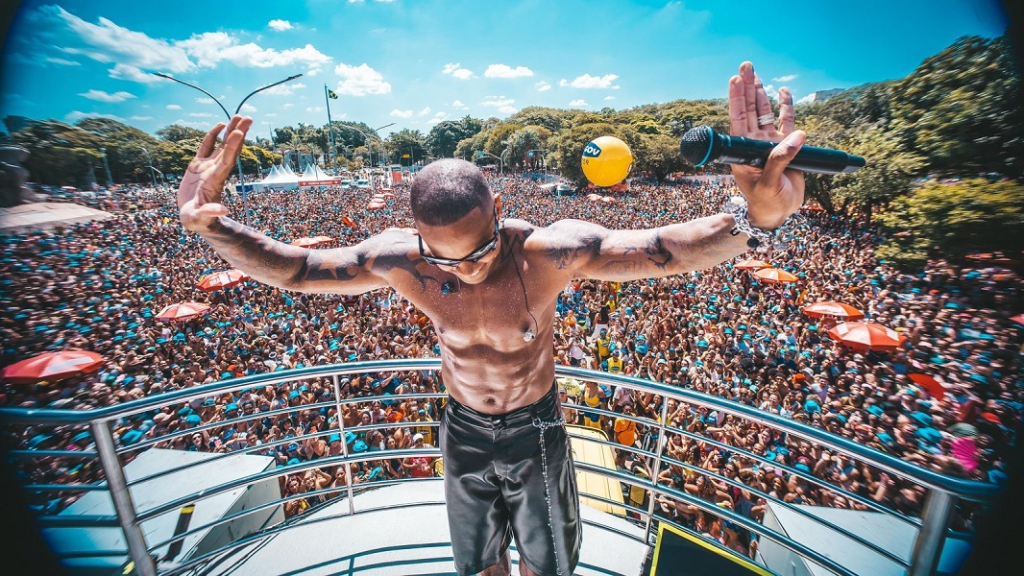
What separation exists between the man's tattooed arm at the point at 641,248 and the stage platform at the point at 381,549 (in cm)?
169

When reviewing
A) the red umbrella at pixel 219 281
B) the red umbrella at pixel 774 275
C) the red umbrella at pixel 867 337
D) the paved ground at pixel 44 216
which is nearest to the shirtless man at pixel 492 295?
the red umbrella at pixel 867 337

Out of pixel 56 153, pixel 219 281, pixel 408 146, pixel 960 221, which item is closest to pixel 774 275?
pixel 960 221

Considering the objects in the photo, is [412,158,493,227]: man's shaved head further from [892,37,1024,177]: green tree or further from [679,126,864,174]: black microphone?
[892,37,1024,177]: green tree

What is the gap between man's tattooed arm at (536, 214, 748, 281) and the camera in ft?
4.40

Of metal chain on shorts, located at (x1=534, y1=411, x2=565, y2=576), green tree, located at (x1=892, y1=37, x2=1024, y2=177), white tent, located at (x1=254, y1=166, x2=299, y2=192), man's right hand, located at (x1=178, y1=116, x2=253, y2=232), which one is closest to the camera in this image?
man's right hand, located at (x1=178, y1=116, x2=253, y2=232)

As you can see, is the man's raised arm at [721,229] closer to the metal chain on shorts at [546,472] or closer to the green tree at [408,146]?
the metal chain on shorts at [546,472]

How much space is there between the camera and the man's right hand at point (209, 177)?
1.56m

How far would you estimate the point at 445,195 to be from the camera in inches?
52.3

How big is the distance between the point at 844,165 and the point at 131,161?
58.7 m

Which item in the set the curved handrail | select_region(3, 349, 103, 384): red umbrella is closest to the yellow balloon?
the curved handrail

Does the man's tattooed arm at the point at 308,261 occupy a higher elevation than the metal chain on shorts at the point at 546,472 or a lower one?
higher

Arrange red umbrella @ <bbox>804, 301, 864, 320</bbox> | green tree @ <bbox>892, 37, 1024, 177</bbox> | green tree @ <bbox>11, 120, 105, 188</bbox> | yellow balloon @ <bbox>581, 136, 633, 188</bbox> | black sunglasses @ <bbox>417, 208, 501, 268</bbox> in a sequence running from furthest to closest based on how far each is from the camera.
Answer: green tree @ <bbox>11, 120, 105, 188</bbox> → green tree @ <bbox>892, 37, 1024, 177</bbox> → red umbrella @ <bbox>804, 301, 864, 320</bbox> → yellow balloon @ <bbox>581, 136, 633, 188</bbox> → black sunglasses @ <bbox>417, 208, 501, 268</bbox>

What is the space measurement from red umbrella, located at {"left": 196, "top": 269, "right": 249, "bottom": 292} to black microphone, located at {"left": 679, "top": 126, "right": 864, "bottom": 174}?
39.6ft

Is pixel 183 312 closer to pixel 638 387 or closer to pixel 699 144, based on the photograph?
pixel 638 387
